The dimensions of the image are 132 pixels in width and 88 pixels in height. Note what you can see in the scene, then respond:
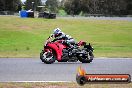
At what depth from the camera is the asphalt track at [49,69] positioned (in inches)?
442

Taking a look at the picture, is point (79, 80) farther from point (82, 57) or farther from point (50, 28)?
Result: point (50, 28)

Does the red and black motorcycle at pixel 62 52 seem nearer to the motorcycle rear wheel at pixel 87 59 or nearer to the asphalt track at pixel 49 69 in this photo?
the motorcycle rear wheel at pixel 87 59

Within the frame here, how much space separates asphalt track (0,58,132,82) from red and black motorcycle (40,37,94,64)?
22cm

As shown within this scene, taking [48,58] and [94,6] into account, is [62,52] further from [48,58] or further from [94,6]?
[94,6]

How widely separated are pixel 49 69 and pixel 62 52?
1.84 m

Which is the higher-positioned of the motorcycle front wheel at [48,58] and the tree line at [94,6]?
the motorcycle front wheel at [48,58]

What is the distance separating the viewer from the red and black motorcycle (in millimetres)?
14945

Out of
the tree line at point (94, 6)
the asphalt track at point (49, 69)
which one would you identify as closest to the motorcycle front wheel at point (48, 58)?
the asphalt track at point (49, 69)

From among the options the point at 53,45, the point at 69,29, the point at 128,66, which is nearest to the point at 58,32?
the point at 53,45

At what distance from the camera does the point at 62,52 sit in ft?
49.3

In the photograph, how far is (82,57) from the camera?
1523 cm

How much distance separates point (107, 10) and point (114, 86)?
259ft

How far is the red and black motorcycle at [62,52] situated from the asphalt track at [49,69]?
219mm

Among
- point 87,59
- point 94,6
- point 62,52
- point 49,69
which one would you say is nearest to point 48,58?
point 62,52
